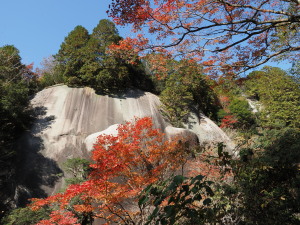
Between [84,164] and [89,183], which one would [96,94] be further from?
[89,183]

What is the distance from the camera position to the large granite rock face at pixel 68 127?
36.6 feet

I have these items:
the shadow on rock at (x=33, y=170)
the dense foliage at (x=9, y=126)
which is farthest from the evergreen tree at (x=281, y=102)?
the dense foliage at (x=9, y=126)

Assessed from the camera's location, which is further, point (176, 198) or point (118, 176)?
point (118, 176)

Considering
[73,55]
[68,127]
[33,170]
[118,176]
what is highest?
[73,55]

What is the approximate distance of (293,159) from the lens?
176 inches

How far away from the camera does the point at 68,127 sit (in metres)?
13.8

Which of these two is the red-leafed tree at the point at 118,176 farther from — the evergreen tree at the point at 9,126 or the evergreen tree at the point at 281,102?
the evergreen tree at the point at 281,102

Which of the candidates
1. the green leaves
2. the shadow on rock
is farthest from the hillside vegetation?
the shadow on rock

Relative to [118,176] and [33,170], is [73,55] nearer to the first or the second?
[33,170]

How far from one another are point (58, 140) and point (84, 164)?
375 centimetres

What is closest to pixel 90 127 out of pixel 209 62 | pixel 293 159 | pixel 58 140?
pixel 58 140

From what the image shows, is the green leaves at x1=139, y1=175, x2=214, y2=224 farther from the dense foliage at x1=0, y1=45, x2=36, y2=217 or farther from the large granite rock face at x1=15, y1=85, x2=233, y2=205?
the dense foliage at x1=0, y1=45, x2=36, y2=217

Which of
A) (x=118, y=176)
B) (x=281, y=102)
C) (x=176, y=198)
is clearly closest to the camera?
(x=176, y=198)

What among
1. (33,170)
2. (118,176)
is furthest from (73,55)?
(118,176)
